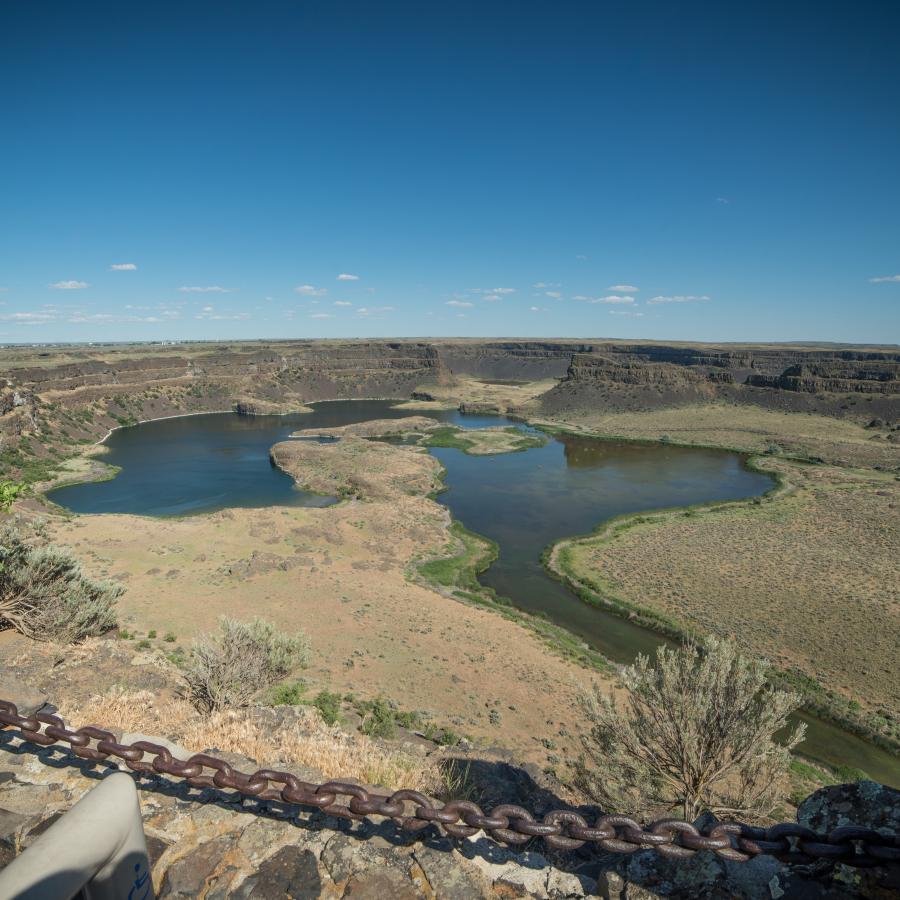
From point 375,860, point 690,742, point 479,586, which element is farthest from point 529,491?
point 375,860

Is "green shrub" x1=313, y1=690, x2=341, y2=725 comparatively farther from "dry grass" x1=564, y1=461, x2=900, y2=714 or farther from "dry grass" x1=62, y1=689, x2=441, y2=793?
"dry grass" x1=564, y1=461, x2=900, y2=714

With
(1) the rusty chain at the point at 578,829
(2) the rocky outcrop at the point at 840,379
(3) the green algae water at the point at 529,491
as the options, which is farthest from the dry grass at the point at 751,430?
(1) the rusty chain at the point at 578,829

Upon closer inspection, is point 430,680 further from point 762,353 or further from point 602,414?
point 762,353

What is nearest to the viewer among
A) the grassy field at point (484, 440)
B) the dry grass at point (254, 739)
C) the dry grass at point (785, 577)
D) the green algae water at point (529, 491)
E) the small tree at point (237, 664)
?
the dry grass at point (254, 739)

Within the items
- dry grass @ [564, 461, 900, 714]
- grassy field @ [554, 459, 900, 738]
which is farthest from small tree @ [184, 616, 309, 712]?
dry grass @ [564, 461, 900, 714]

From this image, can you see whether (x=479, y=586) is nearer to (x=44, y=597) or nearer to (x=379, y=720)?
(x=379, y=720)

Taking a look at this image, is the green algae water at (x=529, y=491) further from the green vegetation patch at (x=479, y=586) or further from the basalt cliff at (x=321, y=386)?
the basalt cliff at (x=321, y=386)
